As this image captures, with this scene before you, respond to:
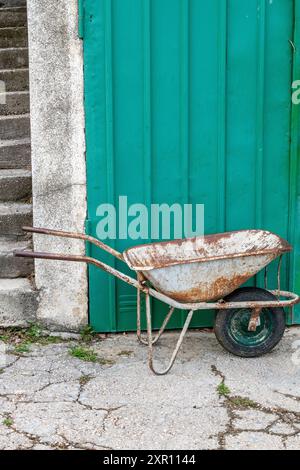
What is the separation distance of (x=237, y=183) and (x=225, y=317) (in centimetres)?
105

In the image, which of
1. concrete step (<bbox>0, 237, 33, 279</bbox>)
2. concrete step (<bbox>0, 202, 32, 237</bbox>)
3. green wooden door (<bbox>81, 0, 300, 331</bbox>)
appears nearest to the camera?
green wooden door (<bbox>81, 0, 300, 331</bbox>)

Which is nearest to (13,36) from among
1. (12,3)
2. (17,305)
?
(12,3)

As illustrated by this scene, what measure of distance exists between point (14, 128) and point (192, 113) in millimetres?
1851

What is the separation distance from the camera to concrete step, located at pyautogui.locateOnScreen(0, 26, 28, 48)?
23.2 ft

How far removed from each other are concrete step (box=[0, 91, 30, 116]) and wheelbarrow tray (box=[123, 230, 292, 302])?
225 centimetres

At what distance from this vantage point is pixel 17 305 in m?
5.25

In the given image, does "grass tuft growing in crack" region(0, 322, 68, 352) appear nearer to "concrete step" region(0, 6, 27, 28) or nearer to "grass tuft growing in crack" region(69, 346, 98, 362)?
"grass tuft growing in crack" region(69, 346, 98, 362)

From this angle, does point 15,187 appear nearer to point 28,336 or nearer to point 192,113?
point 28,336

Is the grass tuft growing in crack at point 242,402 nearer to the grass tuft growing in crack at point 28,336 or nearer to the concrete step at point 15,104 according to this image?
the grass tuft growing in crack at point 28,336

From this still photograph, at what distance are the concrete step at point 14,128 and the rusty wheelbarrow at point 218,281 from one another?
5.90ft

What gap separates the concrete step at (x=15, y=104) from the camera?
634 centimetres

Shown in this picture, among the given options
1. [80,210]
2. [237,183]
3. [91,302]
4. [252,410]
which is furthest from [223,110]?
[252,410]

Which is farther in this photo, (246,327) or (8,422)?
(246,327)

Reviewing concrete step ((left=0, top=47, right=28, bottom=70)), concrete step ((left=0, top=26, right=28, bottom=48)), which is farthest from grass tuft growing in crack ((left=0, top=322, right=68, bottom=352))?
concrete step ((left=0, top=26, right=28, bottom=48))
